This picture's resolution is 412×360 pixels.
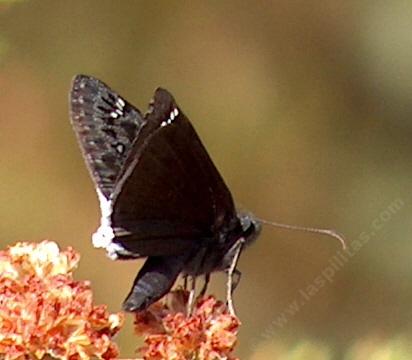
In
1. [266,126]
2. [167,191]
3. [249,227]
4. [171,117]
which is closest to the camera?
[171,117]

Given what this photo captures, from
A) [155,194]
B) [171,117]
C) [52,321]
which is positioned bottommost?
[52,321]

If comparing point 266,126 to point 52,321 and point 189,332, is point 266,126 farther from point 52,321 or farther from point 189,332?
point 52,321

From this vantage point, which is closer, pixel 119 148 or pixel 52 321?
pixel 52 321

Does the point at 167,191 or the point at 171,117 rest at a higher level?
the point at 171,117

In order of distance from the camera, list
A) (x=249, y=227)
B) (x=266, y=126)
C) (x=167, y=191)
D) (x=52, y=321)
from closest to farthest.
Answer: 1. (x=52, y=321)
2. (x=167, y=191)
3. (x=249, y=227)
4. (x=266, y=126)

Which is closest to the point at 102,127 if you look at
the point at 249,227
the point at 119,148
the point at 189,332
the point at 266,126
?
the point at 119,148

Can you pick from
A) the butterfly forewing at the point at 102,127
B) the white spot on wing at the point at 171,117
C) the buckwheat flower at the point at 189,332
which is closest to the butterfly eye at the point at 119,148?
the butterfly forewing at the point at 102,127
